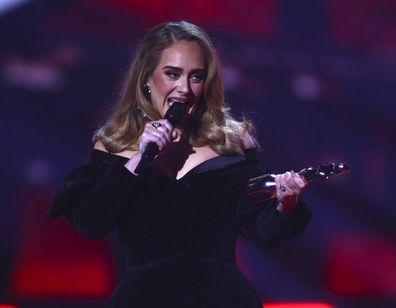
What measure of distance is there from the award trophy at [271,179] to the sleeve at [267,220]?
39 mm

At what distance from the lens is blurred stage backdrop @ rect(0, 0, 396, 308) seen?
2.55 meters

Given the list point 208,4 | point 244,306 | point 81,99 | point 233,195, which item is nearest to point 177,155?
point 233,195

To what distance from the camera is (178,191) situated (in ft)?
5.32

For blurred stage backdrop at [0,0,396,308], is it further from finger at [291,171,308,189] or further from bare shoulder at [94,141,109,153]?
finger at [291,171,308,189]

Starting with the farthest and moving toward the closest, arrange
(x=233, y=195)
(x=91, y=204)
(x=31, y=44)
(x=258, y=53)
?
(x=258, y=53) → (x=31, y=44) → (x=233, y=195) → (x=91, y=204)

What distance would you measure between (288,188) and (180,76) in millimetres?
343

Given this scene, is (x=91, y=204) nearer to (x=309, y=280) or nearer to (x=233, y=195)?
(x=233, y=195)

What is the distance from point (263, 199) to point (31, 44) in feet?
4.07

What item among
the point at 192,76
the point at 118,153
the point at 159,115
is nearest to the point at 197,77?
the point at 192,76

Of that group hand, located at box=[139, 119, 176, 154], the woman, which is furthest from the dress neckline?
hand, located at box=[139, 119, 176, 154]

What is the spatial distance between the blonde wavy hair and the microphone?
0.16 m

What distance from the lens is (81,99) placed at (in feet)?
8.37

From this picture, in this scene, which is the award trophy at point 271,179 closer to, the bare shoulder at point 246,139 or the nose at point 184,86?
A: the bare shoulder at point 246,139

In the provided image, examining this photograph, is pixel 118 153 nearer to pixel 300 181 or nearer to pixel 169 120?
pixel 169 120
